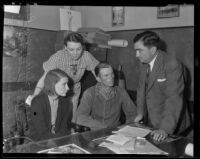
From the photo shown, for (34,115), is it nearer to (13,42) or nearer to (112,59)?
(13,42)

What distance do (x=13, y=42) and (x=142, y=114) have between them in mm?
1013

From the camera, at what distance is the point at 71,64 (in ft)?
5.16

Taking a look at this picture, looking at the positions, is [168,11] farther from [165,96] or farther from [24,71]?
[24,71]

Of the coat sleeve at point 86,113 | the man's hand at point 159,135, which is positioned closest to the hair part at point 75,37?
Answer: the coat sleeve at point 86,113

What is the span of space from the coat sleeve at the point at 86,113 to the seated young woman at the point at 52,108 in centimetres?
8

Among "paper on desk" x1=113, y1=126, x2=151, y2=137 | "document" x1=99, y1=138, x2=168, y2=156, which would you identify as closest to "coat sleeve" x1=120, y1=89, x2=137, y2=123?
"paper on desk" x1=113, y1=126, x2=151, y2=137

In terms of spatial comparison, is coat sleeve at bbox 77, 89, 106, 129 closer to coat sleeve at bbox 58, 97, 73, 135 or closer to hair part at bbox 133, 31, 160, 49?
coat sleeve at bbox 58, 97, 73, 135

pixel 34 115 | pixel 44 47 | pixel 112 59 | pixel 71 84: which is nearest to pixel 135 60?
pixel 112 59

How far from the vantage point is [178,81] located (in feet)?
4.99

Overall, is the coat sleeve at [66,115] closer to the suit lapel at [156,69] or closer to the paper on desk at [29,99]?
the paper on desk at [29,99]

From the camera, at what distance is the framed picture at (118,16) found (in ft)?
5.07

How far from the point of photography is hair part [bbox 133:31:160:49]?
5.08ft

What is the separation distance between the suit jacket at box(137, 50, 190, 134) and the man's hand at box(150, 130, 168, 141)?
93 mm
